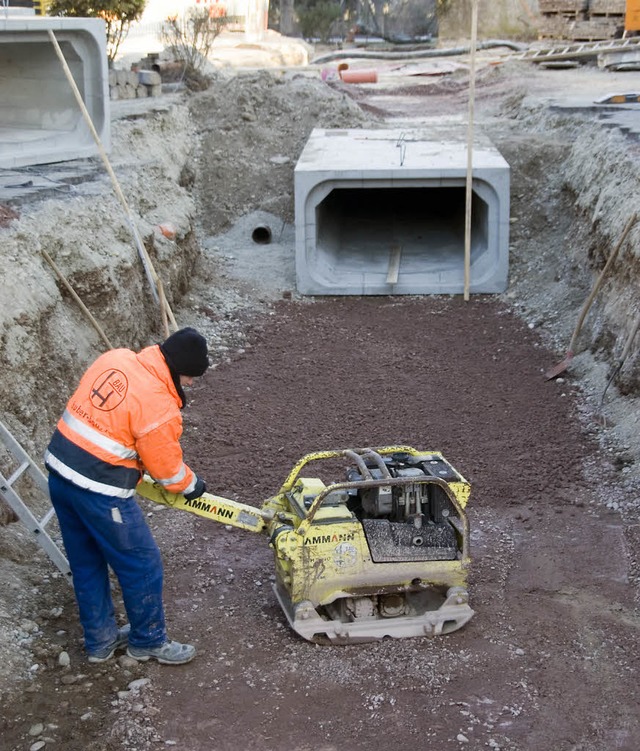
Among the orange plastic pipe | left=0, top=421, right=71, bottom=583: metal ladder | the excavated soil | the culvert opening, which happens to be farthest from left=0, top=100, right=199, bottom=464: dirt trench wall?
the orange plastic pipe

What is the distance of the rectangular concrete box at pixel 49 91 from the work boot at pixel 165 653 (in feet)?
25.9

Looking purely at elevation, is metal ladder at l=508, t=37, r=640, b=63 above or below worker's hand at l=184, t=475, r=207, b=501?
below

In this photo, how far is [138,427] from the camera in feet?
16.4

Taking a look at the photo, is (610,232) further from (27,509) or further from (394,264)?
(27,509)

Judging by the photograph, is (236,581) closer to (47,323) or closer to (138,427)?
(138,427)

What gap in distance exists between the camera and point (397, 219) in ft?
54.9

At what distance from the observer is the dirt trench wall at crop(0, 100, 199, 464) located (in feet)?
25.2

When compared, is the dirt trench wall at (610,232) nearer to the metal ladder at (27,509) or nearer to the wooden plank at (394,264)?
→ the wooden plank at (394,264)

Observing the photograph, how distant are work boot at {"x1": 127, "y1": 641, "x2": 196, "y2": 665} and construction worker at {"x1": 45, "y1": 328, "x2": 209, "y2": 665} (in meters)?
0.17

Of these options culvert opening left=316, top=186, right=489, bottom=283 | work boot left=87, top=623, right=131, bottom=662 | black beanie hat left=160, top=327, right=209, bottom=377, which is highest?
black beanie hat left=160, top=327, right=209, bottom=377

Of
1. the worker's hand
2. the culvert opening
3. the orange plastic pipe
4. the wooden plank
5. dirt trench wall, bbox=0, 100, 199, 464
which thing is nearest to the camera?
the worker's hand

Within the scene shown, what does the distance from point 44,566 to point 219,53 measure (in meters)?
24.3

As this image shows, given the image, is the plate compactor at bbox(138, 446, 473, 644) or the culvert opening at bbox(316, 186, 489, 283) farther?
the culvert opening at bbox(316, 186, 489, 283)

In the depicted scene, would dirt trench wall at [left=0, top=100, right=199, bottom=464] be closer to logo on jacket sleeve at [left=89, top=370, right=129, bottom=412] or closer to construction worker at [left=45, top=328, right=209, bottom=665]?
construction worker at [left=45, top=328, right=209, bottom=665]
